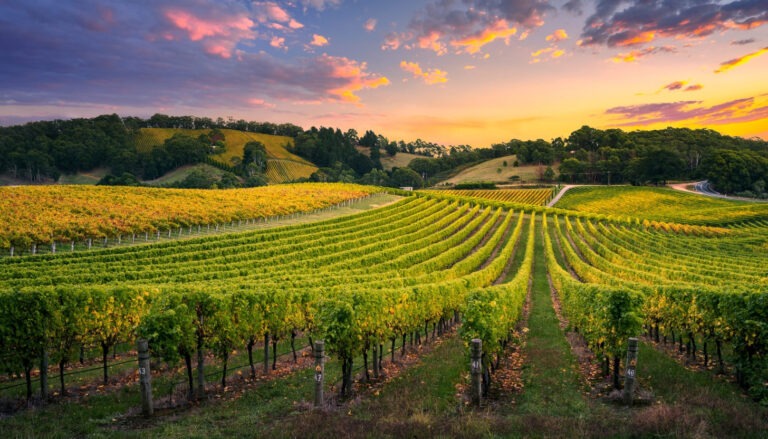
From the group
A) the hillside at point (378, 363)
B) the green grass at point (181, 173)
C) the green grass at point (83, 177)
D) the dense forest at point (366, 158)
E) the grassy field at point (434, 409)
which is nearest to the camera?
the grassy field at point (434, 409)

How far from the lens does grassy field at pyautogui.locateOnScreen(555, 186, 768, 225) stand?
77.8m

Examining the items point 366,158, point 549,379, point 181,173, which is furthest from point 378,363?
point 366,158

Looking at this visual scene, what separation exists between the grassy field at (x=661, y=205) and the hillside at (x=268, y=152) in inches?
3961

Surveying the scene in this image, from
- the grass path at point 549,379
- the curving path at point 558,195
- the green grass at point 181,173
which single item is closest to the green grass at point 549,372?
the grass path at point 549,379

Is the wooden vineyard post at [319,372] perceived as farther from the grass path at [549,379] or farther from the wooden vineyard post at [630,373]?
the wooden vineyard post at [630,373]

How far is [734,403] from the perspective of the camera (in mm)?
10062

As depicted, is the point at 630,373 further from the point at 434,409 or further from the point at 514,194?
the point at 514,194

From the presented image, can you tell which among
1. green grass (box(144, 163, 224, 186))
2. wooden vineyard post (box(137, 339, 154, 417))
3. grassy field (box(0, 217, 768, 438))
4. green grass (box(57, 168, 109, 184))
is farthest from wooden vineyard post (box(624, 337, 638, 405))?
green grass (box(57, 168, 109, 184))

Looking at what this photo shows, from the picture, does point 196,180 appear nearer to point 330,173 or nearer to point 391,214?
point 330,173

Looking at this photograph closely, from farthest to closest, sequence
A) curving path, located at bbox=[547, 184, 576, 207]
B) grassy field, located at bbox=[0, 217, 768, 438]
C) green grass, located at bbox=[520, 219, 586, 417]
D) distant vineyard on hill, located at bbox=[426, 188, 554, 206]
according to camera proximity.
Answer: distant vineyard on hill, located at bbox=[426, 188, 554, 206]
curving path, located at bbox=[547, 184, 576, 207]
green grass, located at bbox=[520, 219, 586, 417]
grassy field, located at bbox=[0, 217, 768, 438]

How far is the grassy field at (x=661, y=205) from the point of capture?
77812 millimetres

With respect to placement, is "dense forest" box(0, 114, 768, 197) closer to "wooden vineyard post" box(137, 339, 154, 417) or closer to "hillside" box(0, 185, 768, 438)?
"hillside" box(0, 185, 768, 438)

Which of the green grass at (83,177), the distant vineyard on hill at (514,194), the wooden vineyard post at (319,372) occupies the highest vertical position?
the green grass at (83,177)

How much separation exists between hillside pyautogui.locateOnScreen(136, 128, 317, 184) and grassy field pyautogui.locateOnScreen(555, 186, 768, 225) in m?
101
